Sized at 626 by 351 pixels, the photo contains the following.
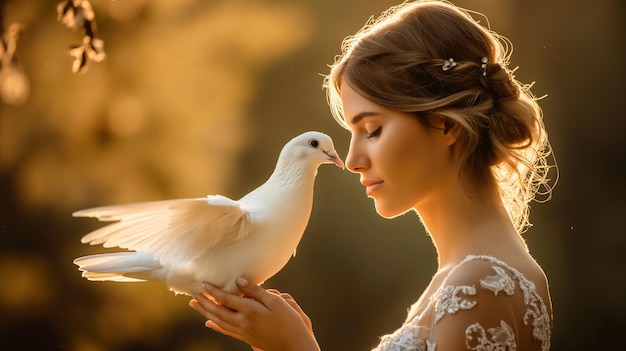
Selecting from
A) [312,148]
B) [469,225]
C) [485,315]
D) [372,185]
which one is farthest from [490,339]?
[312,148]

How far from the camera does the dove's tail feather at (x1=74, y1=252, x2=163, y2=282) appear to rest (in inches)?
57.1

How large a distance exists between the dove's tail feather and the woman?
11 cm

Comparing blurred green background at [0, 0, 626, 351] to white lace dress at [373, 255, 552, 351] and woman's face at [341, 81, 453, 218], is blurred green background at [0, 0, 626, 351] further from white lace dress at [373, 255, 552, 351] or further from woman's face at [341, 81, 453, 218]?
white lace dress at [373, 255, 552, 351]

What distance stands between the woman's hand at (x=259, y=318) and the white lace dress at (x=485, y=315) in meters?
0.19

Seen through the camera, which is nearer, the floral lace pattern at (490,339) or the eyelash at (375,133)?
the floral lace pattern at (490,339)

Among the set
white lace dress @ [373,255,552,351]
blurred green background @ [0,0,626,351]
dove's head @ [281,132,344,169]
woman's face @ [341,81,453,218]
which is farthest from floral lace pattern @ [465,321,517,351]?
blurred green background @ [0,0,626,351]

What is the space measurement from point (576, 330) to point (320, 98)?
1567mm

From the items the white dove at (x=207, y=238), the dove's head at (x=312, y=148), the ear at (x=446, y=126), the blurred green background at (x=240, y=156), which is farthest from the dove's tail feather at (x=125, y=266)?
the blurred green background at (x=240, y=156)

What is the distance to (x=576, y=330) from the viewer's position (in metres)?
3.58

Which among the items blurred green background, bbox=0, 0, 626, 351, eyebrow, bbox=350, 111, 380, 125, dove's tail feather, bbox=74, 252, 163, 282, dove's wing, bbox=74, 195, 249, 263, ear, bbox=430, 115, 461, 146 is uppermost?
eyebrow, bbox=350, 111, 380, 125

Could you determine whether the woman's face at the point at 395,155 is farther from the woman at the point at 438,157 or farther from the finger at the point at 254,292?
the finger at the point at 254,292

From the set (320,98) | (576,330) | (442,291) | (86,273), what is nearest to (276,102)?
(320,98)

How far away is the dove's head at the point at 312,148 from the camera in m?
1.55

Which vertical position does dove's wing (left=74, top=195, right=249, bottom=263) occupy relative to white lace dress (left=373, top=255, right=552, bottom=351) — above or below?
above
